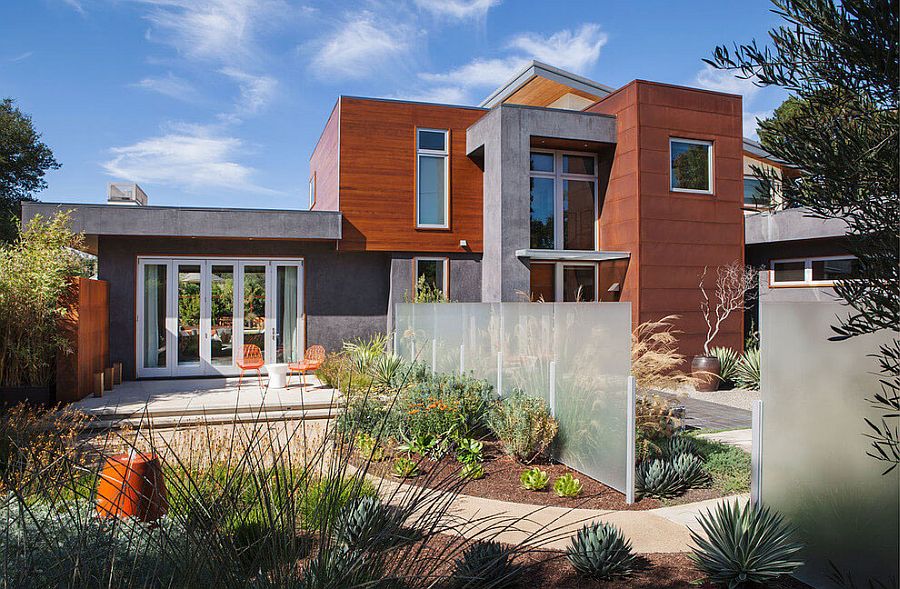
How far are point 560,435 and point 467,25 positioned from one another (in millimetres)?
8575

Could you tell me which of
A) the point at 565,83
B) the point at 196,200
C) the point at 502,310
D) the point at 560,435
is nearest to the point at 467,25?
the point at 565,83

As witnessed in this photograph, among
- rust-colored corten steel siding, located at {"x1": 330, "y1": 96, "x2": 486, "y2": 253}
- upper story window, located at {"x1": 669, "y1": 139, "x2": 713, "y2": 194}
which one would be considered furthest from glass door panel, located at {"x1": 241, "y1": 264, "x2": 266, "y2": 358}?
upper story window, located at {"x1": 669, "y1": 139, "x2": 713, "y2": 194}

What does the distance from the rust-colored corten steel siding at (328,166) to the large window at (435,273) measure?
2.42 meters

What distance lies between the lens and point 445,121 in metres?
14.8

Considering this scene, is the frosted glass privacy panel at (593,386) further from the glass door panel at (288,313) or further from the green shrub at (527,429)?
the glass door panel at (288,313)

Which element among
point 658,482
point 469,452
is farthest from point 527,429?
point 658,482

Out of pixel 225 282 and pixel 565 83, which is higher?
pixel 565 83

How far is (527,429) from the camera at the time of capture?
6.70m

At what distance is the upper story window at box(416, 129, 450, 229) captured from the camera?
1470 cm

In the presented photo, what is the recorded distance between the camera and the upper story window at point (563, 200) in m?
14.5

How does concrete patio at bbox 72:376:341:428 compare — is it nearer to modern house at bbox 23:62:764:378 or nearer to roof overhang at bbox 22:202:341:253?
modern house at bbox 23:62:764:378

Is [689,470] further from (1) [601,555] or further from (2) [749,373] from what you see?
(2) [749,373]

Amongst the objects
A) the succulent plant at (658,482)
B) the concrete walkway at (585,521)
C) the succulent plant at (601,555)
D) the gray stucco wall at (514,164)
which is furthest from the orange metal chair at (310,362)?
the succulent plant at (601,555)

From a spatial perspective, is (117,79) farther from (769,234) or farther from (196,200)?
(769,234)
